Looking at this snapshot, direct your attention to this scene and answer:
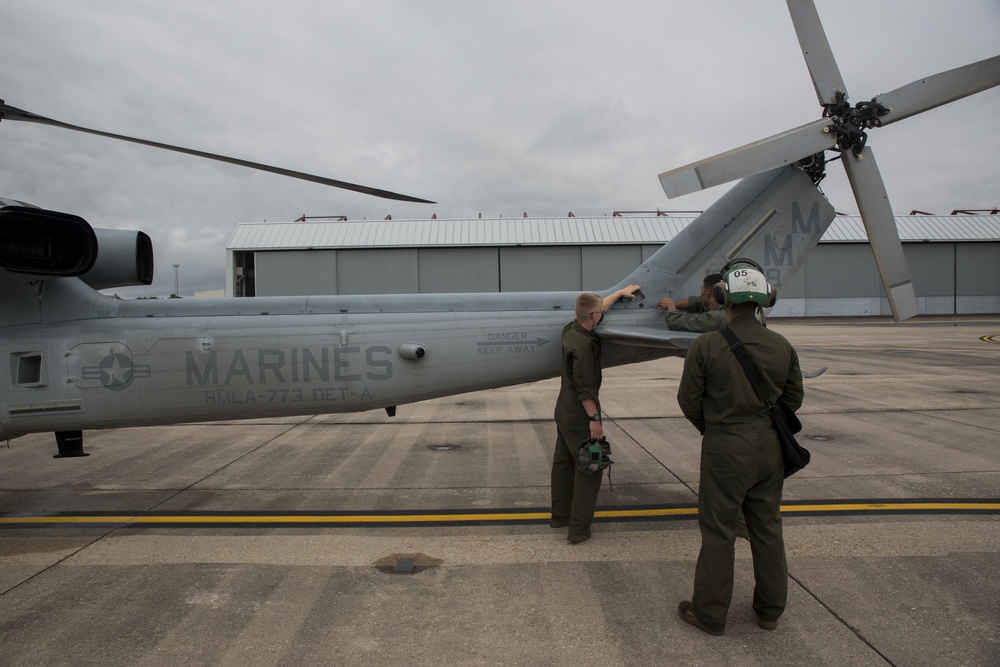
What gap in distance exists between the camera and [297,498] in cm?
577

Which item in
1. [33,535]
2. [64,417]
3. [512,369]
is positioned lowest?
[33,535]

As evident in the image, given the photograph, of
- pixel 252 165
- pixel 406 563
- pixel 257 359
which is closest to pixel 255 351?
pixel 257 359

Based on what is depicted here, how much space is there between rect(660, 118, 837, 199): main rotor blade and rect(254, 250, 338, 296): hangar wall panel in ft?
105

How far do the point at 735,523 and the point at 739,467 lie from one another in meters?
0.34

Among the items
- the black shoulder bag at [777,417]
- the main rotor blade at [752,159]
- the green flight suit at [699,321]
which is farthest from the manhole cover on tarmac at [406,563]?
the main rotor blade at [752,159]

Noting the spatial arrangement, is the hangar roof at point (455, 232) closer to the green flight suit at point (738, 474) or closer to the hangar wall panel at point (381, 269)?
the hangar wall panel at point (381, 269)

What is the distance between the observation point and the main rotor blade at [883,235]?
5.11m

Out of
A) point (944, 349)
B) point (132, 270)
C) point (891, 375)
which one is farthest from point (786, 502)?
point (944, 349)

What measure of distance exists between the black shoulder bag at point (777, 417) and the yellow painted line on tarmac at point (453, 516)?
2070 mm

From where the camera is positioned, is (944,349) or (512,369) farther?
(944,349)

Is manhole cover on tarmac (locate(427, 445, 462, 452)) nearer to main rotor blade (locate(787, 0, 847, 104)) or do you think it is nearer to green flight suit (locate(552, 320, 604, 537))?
green flight suit (locate(552, 320, 604, 537))

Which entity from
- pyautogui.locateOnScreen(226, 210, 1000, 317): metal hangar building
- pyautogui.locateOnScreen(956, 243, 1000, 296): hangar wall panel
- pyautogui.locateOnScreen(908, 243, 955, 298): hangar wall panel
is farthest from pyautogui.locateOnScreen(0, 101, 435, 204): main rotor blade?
pyautogui.locateOnScreen(956, 243, 1000, 296): hangar wall panel

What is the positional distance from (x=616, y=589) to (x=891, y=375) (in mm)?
13062

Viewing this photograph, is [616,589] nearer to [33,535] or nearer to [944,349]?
[33,535]
